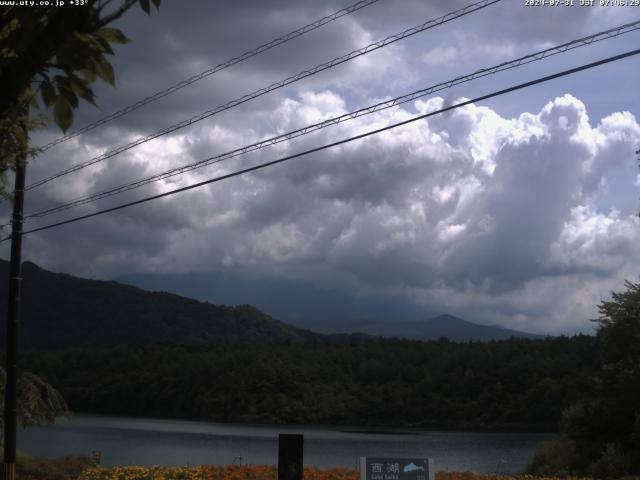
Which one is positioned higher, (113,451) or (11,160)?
(11,160)

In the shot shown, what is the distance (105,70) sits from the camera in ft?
12.3

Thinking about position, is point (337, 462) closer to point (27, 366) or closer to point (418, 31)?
point (418, 31)

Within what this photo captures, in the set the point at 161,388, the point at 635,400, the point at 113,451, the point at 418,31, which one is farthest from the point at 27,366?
the point at 418,31

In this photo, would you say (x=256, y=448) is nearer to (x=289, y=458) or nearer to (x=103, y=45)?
(x=289, y=458)

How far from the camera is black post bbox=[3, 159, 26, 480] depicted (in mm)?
15820

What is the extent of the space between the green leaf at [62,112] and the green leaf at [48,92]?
0.09 feet

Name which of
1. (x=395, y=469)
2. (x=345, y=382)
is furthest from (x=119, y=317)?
(x=395, y=469)

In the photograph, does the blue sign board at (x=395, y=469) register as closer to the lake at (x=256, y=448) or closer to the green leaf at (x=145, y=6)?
the green leaf at (x=145, y=6)

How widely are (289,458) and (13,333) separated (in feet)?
30.4

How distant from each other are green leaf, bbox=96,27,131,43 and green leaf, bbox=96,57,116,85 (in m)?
0.10

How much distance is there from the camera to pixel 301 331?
172 metres

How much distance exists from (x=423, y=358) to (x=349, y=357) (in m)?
6.79

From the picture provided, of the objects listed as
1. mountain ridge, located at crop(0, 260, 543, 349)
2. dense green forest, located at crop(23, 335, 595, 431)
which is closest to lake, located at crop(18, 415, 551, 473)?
dense green forest, located at crop(23, 335, 595, 431)

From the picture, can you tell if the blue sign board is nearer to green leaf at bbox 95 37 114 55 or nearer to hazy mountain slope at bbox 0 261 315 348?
green leaf at bbox 95 37 114 55
